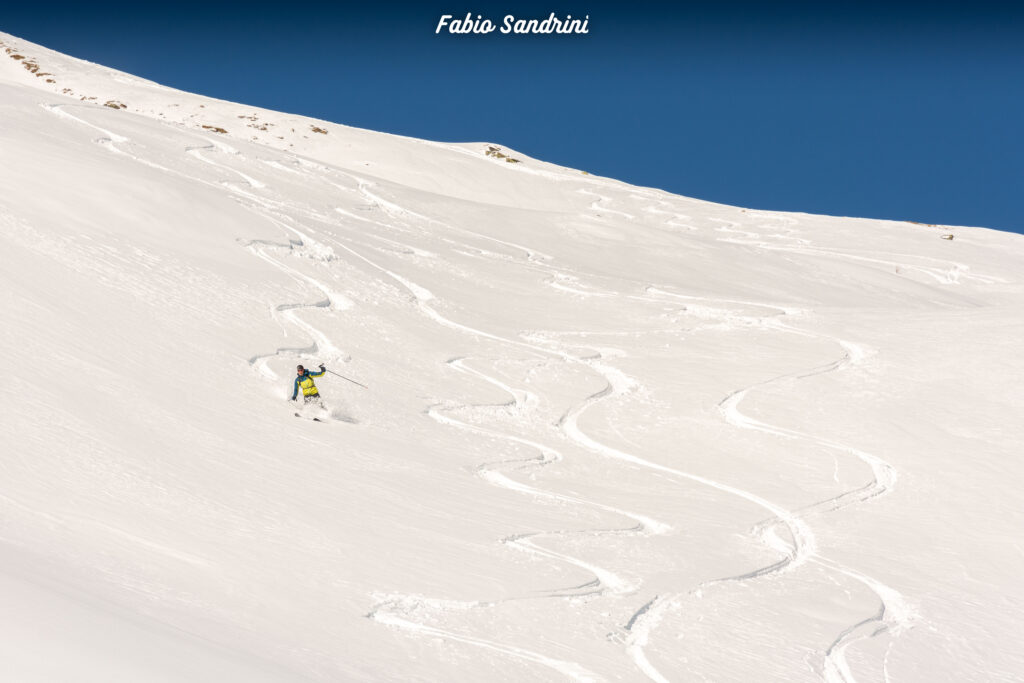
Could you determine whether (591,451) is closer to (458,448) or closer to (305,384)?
(458,448)

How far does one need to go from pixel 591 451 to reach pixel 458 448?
1.95 m

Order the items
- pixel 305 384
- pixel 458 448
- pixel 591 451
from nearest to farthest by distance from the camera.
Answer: pixel 305 384, pixel 458 448, pixel 591 451

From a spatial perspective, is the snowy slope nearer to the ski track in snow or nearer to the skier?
the ski track in snow

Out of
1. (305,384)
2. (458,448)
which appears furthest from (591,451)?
(305,384)

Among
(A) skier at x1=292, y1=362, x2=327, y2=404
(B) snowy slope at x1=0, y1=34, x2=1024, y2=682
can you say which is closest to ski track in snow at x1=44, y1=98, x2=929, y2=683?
(B) snowy slope at x1=0, y1=34, x2=1024, y2=682

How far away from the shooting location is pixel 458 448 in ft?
48.5

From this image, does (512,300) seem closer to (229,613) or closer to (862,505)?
(862,505)

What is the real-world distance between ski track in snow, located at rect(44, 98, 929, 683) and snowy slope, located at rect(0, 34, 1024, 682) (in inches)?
2.4

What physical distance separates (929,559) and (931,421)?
5344mm

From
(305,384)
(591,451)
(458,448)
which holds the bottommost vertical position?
(458,448)

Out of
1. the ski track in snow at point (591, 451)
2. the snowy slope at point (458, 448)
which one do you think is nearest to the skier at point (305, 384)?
the snowy slope at point (458, 448)

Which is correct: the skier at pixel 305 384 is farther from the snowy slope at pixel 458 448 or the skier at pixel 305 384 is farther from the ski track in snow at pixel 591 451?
the ski track in snow at pixel 591 451

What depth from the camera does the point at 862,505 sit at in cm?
1461

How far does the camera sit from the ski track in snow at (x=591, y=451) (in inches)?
375
